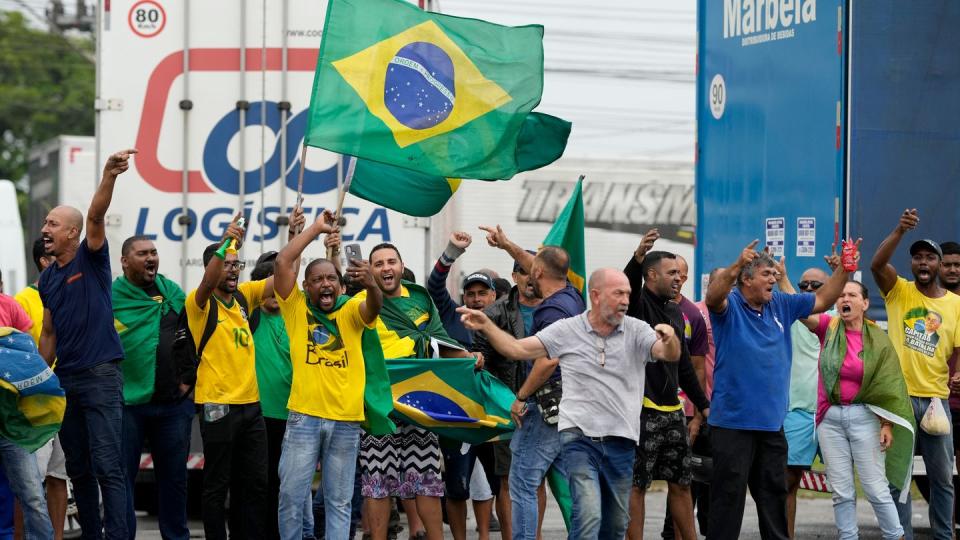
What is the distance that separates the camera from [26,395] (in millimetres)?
8812

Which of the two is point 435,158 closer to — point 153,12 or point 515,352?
point 515,352

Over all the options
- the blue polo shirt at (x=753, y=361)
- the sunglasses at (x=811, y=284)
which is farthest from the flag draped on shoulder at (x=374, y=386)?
the sunglasses at (x=811, y=284)

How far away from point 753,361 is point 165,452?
3.77 metres

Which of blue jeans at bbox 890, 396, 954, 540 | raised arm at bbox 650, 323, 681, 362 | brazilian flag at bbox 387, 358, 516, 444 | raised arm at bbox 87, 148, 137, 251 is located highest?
raised arm at bbox 87, 148, 137, 251

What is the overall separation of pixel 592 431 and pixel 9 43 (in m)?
52.9

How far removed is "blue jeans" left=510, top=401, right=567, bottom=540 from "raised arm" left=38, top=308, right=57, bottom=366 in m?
2.87

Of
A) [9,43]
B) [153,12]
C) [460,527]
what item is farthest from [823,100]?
[9,43]

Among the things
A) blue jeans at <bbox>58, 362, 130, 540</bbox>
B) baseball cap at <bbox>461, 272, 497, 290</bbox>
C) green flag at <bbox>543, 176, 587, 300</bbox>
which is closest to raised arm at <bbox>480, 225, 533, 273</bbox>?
green flag at <bbox>543, 176, 587, 300</bbox>

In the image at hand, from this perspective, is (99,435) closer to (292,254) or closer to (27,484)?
(27,484)

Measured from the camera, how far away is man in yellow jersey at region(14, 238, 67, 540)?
10.1m

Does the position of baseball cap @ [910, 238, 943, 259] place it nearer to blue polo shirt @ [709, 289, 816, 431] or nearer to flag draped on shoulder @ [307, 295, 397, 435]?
blue polo shirt @ [709, 289, 816, 431]

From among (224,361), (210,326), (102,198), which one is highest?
(102,198)

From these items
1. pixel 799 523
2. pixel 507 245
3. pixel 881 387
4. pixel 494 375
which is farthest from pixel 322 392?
pixel 799 523

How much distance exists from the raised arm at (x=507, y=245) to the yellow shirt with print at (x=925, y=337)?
106 inches
